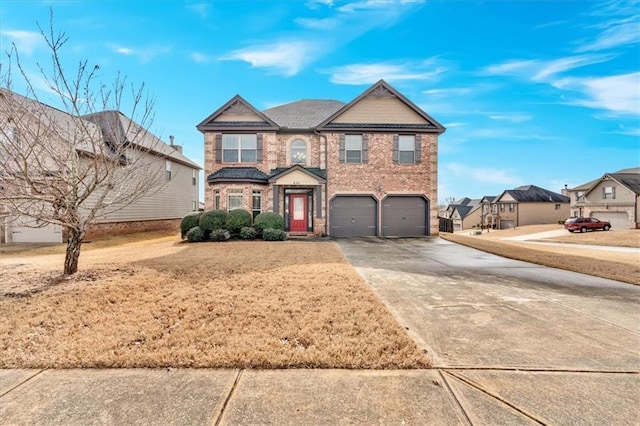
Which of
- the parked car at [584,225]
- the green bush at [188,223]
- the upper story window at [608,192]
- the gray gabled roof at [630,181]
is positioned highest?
the gray gabled roof at [630,181]

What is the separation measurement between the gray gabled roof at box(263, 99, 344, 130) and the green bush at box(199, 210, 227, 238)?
6633mm

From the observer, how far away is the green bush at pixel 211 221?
1528cm

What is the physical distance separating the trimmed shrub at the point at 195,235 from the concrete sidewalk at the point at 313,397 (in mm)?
12034

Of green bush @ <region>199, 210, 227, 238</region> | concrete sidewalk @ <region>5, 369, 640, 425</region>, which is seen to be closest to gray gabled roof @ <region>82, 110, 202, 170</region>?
green bush @ <region>199, 210, 227, 238</region>

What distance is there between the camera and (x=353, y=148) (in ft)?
59.9

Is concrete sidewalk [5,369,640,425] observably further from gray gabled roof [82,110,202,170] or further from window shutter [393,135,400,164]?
window shutter [393,135,400,164]

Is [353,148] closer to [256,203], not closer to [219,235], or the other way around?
[256,203]

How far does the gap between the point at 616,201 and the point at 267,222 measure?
144 ft

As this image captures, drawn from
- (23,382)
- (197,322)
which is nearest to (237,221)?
(197,322)

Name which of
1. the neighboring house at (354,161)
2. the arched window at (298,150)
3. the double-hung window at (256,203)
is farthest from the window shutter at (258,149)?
the double-hung window at (256,203)

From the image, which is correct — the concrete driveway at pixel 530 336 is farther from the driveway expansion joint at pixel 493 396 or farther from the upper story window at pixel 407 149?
the upper story window at pixel 407 149

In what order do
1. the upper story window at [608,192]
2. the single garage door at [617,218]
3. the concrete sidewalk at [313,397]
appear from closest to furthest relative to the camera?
the concrete sidewalk at [313,397] → the single garage door at [617,218] → the upper story window at [608,192]

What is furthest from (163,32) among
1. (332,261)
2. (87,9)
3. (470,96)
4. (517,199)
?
(517,199)

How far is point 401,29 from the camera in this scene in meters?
14.2
